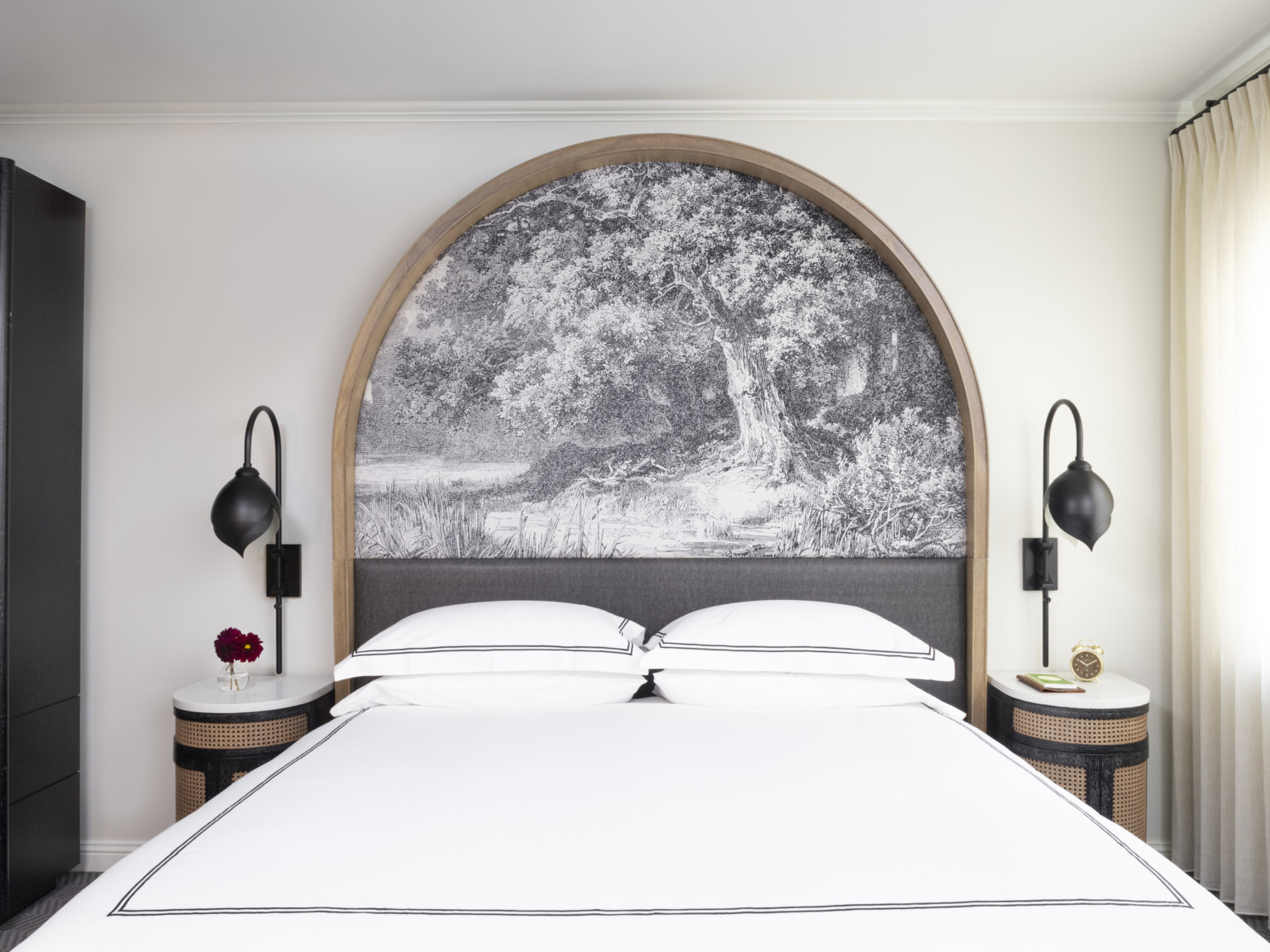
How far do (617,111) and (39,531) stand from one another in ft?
7.63

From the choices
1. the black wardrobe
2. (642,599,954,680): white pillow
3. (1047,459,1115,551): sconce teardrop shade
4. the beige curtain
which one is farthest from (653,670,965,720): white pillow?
the black wardrobe

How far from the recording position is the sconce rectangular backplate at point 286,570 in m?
2.65

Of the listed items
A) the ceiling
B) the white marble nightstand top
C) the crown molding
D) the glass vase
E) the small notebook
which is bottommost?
the white marble nightstand top

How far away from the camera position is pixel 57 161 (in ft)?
9.05

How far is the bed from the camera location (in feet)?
3.54

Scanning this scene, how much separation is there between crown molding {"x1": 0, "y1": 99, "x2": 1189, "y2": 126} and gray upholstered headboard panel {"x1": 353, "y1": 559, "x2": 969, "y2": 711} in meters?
1.52

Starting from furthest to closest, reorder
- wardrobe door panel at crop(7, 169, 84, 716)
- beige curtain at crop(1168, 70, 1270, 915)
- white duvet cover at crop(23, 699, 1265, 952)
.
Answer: wardrobe door panel at crop(7, 169, 84, 716), beige curtain at crop(1168, 70, 1270, 915), white duvet cover at crop(23, 699, 1265, 952)

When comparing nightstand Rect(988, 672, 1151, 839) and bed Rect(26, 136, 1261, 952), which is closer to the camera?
bed Rect(26, 136, 1261, 952)

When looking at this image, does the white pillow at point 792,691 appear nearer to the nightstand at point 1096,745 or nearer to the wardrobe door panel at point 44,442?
the nightstand at point 1096,745

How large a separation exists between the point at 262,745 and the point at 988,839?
1969mm

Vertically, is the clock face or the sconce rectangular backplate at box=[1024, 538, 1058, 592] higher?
the sconce rectangular backplate at box=[1024, 538, 1058, 592]

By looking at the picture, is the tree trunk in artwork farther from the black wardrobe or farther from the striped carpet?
the striped carpet

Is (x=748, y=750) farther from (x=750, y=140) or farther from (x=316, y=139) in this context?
(x=316, y=139)

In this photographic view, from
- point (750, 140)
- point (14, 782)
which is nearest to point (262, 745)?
point (14, 782)
